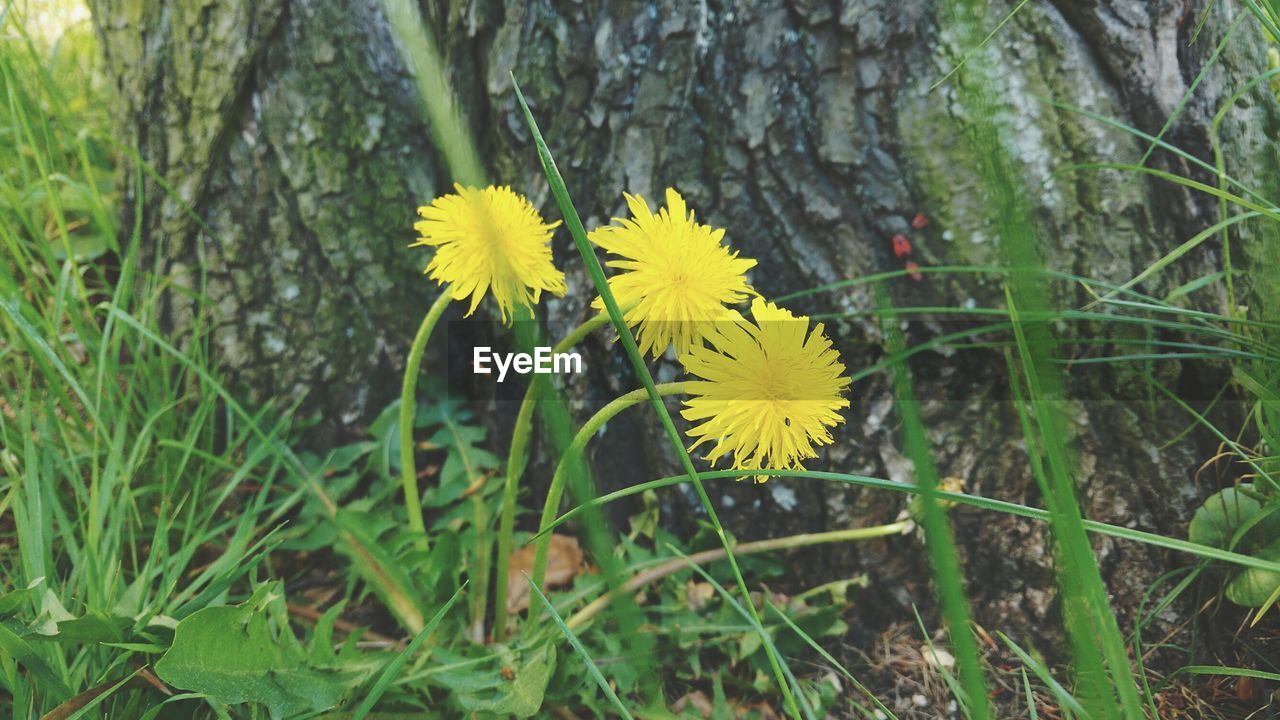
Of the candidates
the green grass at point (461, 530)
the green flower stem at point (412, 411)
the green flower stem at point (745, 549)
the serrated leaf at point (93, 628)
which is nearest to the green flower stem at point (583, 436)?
the green grass at point (461, 530)

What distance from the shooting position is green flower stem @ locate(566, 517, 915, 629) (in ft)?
3.35

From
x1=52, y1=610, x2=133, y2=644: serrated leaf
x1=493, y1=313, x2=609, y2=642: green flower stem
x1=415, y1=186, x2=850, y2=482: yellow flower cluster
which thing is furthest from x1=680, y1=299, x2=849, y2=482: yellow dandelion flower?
x1=52, y1=610, x2=133, y2=644: serrated leaf

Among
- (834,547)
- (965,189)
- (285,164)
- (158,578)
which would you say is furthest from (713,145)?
(158,578)

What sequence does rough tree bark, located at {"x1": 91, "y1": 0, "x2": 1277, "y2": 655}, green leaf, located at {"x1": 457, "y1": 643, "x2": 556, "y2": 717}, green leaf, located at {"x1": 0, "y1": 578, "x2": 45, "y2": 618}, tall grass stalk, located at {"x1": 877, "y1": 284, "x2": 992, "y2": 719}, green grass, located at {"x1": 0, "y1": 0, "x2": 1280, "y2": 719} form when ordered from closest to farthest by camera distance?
1. tall grass stalk, located at {"x1": 877, "y1": 284, "x2": 992, "y2": 719}
2. green grass, located at {"x1": 0, "y1": 0, "x2": 1280, "y2": 719}
3. green leaf, located at {"x1": 0, "y1": 578, "x2": 45, "y2": 618}
4. green leaf, located at {"x1": 457, "y1": 643, "x2": 556, "y2": 717}
5. rough tree bark, located at {"x1": 91, "y1": 0, "x2": 1277, "y2": 655}

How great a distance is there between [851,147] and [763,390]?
0.56m

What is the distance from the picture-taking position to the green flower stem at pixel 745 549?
1021mm

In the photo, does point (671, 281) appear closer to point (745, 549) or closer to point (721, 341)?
point (721, 341)

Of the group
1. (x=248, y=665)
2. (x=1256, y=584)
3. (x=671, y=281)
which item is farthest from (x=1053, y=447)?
(x=248, y=665)

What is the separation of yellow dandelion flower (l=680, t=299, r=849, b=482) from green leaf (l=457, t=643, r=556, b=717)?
15.7 inches

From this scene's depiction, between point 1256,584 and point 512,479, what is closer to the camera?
point 1256,584

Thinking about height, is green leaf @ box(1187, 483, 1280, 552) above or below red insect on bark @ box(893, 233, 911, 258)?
below

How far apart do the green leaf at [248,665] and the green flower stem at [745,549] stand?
297 millimetres

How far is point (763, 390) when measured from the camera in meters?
0.66

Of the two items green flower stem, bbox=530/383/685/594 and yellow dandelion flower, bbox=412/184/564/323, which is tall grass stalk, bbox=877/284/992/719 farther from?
yellow dandelion flower, bbox=412/184/564/323
